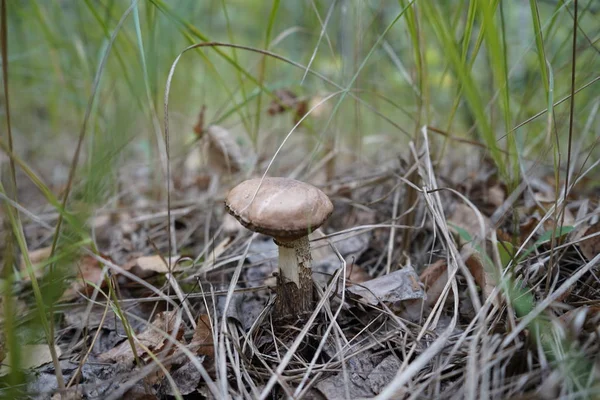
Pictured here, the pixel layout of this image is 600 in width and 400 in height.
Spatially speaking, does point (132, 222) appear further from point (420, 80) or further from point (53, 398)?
point (420, 80)

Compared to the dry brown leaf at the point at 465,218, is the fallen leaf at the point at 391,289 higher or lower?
lower

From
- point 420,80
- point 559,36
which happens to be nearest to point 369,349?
point 420,80

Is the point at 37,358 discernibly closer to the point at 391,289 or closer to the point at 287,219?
the point at 287,219

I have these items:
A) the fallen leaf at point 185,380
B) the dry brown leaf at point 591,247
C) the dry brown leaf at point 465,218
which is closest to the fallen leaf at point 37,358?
the fallen leaf at point 185,380

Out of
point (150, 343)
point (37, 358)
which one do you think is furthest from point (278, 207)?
point (37, 358)

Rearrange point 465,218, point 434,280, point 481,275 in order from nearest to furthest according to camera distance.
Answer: point 481,275 → point 434,280 → point 465,218

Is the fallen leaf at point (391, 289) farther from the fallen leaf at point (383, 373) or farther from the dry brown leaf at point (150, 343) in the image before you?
the dry brown leaf at point (150, 343)

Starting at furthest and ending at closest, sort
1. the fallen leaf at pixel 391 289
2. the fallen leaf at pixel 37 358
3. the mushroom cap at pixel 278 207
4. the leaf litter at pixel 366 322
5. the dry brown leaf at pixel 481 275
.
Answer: the fallen leaf at pixel 391 289 → the dry brown leaf at pixel 481 275 → the fallen leaf at pixel 37 358 → the mushroom cap at pixel 278 207 → the leaf litter at pixel 366 322
